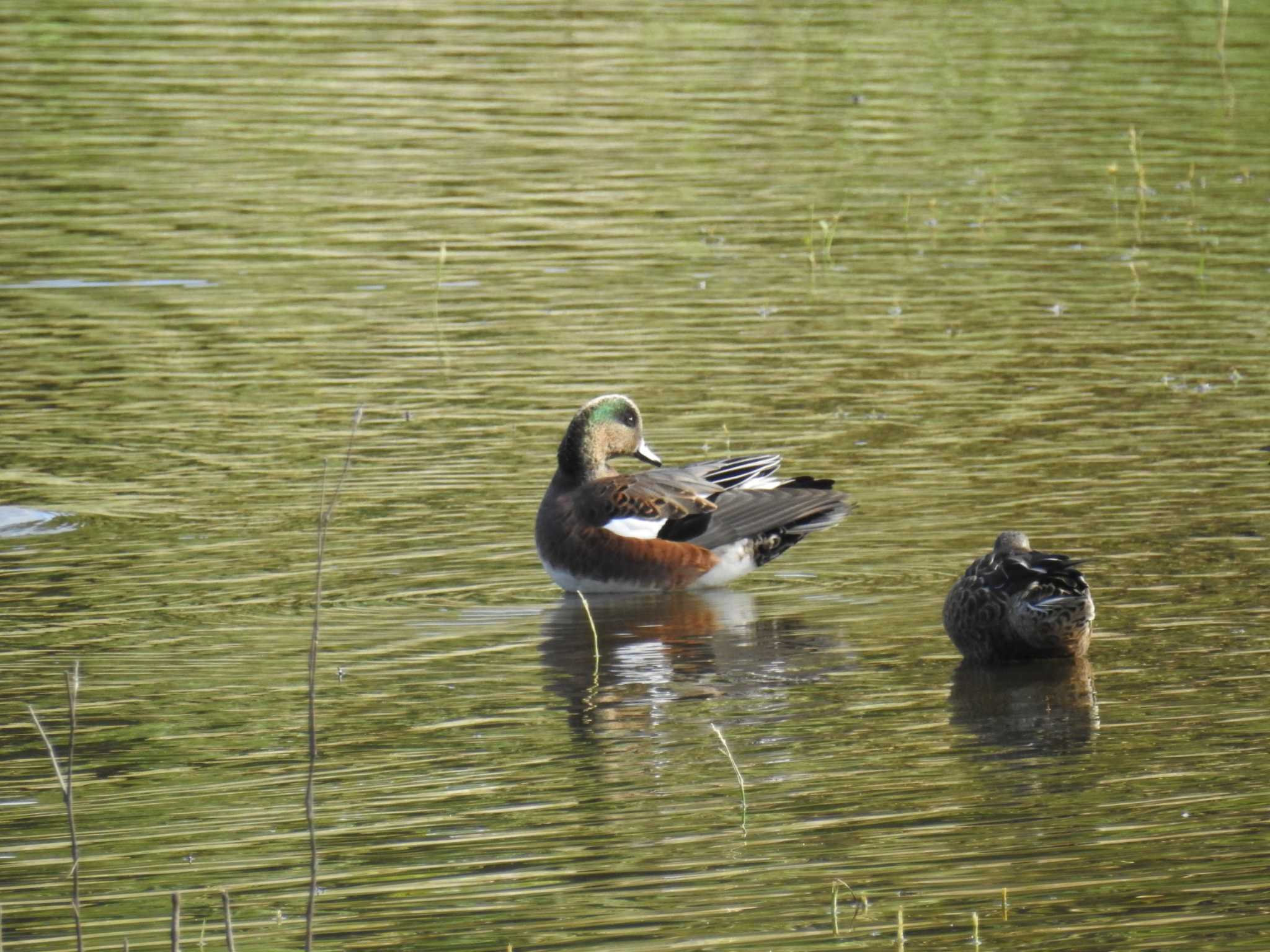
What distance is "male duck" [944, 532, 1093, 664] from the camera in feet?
25.7

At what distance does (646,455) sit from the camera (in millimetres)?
10336

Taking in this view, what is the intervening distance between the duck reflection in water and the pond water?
40 millimetres

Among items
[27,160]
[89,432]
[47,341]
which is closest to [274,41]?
[27,160]

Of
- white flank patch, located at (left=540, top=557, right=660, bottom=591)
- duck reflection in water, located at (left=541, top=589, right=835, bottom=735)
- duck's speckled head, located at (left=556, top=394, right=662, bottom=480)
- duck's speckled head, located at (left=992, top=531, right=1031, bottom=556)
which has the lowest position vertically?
duck reflection in water, located at (left=541, top=589, right=835, bottom=735)

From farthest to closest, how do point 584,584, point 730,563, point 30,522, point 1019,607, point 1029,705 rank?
point 30,522
point 730,563
point 584,584
point 1019,607
point 1029,705

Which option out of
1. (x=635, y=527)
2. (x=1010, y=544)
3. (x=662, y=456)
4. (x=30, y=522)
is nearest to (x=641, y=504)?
(x=635, y=527)

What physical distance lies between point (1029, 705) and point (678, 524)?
242 centimetres

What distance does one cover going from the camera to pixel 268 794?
6781 millimetres

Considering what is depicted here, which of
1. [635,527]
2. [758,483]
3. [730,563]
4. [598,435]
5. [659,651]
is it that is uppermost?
[598,435]

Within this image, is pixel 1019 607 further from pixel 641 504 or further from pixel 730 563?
pixel 641 504

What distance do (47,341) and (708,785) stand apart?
8264mm

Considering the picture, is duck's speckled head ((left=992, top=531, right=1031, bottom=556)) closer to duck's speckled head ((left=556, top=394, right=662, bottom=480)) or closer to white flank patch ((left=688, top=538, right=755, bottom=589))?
white flank patch ((left=688, top=538, right=755, bottom=589))

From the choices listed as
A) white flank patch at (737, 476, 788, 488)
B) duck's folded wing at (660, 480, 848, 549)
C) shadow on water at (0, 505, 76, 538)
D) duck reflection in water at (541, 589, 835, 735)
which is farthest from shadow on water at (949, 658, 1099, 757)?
shadow on water at (0, 505, 76, 538)

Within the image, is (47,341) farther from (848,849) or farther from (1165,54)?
(1165,54)
